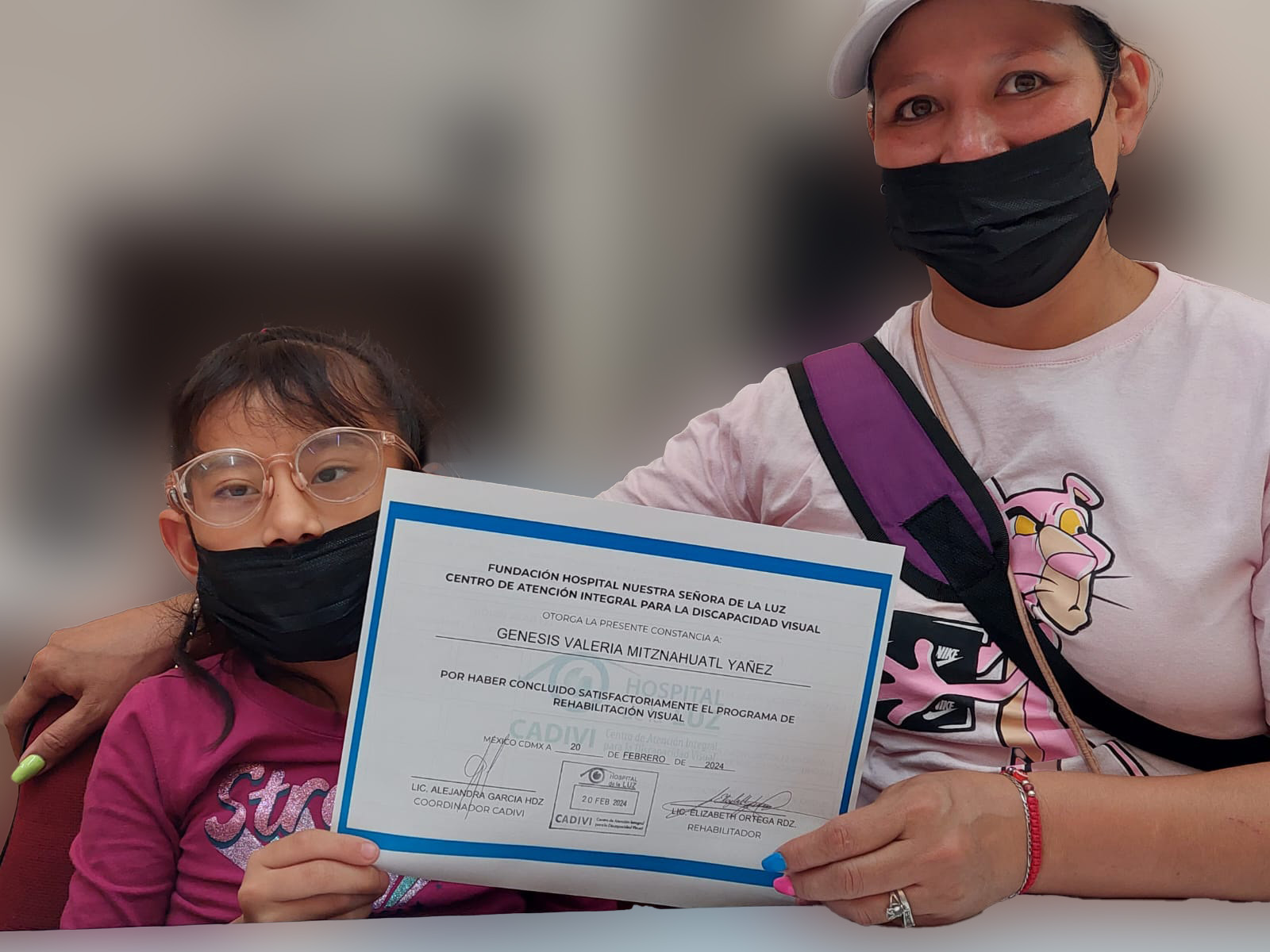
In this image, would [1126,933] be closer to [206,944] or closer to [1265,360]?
[1265,360]

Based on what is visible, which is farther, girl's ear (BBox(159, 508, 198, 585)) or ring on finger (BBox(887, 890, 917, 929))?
girl's ear (BBox(159, 508, 198, 585))

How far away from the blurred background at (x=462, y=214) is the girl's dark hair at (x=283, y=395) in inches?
2.8

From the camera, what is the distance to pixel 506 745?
112cm

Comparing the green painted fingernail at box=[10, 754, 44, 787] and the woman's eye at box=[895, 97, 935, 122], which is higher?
the woman's eye at box=[895, 97, 935, 122]

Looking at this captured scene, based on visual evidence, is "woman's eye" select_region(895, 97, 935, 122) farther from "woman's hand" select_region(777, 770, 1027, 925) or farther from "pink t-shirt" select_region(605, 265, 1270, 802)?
"woman's hand" select_region(777, 770, 1027, 925)

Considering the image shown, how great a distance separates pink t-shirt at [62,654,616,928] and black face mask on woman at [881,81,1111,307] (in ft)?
2.90

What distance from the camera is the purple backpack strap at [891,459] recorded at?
131cm

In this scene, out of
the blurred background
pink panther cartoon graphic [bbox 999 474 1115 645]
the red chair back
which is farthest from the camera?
the blurred background

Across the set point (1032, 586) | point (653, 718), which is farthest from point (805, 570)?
point (1032, 586)

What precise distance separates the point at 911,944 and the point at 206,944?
0.65 metres

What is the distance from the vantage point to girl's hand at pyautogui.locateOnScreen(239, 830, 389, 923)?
110 cm

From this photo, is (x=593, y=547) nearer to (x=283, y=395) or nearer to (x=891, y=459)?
(x=891, y=459)
